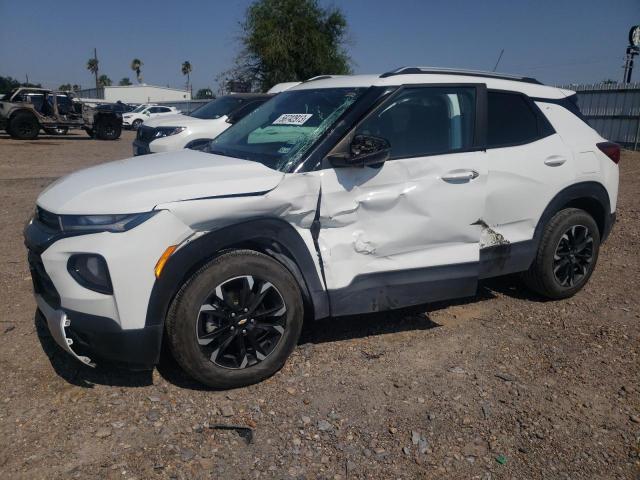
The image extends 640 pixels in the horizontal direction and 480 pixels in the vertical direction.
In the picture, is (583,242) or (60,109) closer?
(583,242)

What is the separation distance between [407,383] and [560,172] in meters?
2.16

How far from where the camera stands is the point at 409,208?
353 cm

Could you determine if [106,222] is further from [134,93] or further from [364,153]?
[134,93]

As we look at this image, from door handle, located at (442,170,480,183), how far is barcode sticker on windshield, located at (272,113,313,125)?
1.00 m

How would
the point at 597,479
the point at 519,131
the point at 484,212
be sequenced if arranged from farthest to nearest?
the point at 519,131, the point at 484,212, the point at 597,479

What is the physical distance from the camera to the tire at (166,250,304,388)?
116 inches

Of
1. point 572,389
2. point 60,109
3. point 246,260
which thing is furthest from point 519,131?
point 60,109

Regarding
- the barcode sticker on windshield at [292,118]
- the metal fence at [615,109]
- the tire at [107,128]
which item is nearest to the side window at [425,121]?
the barcode sticker on windshield at [292,118]

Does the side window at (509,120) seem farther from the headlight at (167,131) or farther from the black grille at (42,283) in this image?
the headlight at (167,131)

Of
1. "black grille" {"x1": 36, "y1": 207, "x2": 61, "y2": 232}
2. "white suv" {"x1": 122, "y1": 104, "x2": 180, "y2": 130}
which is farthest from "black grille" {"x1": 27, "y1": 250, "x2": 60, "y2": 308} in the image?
"white suv" {"x1": 122, "y1": 104, "x2": 180, "y2": 130}

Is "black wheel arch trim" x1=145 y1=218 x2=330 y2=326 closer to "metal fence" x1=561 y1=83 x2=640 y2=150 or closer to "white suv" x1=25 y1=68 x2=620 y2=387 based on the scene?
"white suv" x1=25 y1=68 x2=620 y2=387

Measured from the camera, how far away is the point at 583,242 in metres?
4.59

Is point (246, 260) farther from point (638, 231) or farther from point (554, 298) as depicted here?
point (638, 231)

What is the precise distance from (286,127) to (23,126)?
65.9ft
